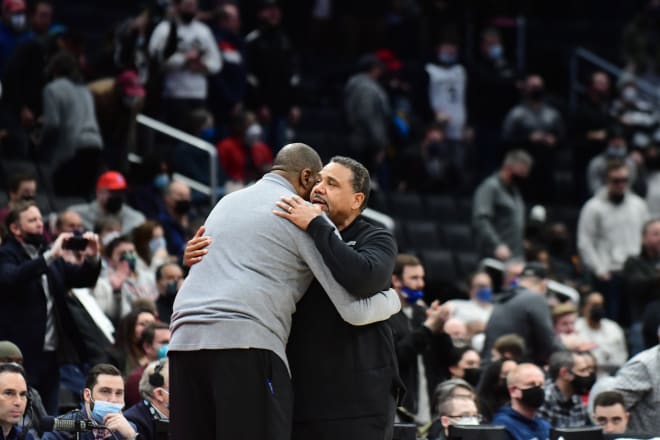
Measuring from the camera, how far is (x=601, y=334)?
549 inches

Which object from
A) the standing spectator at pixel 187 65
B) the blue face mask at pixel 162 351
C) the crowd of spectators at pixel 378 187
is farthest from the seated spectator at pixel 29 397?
the standing spectator at pixel 187 65

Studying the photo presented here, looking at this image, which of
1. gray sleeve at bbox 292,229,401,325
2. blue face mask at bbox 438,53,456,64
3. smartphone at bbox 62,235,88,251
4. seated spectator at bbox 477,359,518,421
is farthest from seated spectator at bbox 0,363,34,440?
blue face mask at bbox 438,53,456,64

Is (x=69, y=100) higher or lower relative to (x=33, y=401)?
higher

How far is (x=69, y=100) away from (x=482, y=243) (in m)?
4.44

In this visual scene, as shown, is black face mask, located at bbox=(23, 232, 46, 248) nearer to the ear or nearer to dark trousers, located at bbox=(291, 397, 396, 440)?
the ear

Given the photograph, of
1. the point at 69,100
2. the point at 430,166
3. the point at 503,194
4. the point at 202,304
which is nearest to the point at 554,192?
the point at 430,166

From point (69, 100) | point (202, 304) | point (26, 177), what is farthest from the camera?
point (69, 100)

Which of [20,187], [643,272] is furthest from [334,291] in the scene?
[643,272]

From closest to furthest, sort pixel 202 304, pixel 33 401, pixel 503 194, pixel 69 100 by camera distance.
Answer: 1. pixel 202 304
2. pixel 33 401
3. pixel 69 100
4. pixel 503 194

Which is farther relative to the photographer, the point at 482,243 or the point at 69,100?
the point at 482,243

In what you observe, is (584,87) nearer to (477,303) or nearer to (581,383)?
(477,303)

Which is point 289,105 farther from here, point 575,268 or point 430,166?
point 575,268

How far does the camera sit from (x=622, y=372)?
10.5 m

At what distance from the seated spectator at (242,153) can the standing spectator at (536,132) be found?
10.9ft
